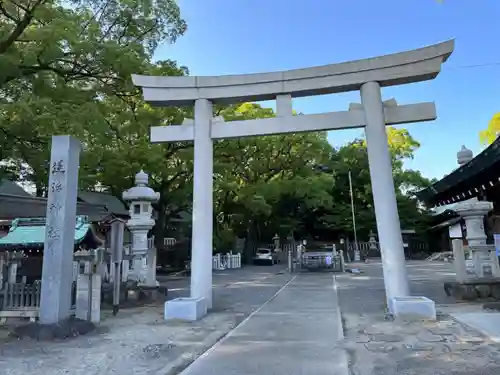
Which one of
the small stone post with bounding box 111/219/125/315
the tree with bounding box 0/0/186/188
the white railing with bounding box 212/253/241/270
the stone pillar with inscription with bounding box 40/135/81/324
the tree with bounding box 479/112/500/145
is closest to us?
the stone pillar with inscription with bounding box 40/135/81/324

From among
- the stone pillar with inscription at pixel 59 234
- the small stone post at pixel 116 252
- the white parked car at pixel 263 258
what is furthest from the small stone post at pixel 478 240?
the white parked car at pixel 263 258

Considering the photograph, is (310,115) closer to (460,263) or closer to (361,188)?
(460,263)

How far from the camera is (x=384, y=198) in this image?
7707 millimetres

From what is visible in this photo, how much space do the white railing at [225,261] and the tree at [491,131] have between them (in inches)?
660

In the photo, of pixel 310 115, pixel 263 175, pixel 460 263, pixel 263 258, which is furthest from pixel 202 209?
pixel 263 258

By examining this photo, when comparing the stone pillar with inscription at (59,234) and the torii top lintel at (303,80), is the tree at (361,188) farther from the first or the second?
the stone pillar with inscription at (59,234)

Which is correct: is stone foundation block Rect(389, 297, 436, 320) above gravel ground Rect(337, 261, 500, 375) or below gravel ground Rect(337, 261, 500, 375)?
above

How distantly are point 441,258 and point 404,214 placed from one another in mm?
6461

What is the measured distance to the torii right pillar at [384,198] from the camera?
7.49 metres

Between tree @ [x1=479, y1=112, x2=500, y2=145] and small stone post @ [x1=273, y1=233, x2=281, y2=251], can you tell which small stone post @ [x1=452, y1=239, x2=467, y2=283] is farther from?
small stone post @ [x1=273, y1=233, x2=281, y2=251]

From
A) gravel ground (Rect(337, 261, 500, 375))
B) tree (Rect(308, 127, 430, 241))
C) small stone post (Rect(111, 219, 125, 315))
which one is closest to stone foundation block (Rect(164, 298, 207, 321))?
small stone post (Rect(111, 219, 125, 315))

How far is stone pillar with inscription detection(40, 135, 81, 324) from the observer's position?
6.40m

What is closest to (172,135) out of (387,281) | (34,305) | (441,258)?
(34,305)

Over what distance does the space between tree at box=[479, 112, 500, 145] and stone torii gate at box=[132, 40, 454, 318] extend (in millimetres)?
12788
